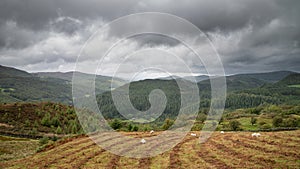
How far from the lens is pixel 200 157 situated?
81.7 ft

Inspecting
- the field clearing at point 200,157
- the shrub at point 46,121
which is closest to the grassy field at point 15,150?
the field clearing at point 200,157

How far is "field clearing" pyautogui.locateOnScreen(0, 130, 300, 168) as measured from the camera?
21.5 m

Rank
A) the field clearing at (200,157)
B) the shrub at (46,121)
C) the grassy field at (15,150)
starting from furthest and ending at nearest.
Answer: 1. the shrub at (46,121)
2. the grassy field at (15,150)
3. the field clearing at (200,157)

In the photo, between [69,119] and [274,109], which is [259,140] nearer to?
[69,119]

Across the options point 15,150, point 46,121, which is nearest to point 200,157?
point 15,150

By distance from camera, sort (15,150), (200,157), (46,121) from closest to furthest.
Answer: (200,157), (15,150), (46,121)

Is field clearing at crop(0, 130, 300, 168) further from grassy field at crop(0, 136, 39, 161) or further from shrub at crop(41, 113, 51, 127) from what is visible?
shrub at crop(41, 113, 51, 127)

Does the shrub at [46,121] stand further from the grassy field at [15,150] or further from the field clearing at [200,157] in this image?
the field clearing at [200,157]

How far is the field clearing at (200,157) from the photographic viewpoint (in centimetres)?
2153

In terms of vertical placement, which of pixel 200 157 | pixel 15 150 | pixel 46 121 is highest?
pixel 200 157

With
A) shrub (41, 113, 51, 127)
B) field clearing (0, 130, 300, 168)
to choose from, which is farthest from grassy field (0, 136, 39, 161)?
shrub (41, 113, 51, 127)

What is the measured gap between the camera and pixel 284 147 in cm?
2494

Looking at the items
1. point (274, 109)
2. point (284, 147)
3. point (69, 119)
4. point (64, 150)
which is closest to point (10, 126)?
point (69, 119)

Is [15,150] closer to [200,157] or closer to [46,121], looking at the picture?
[200,157]
